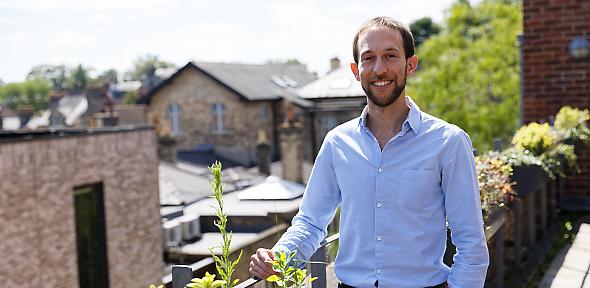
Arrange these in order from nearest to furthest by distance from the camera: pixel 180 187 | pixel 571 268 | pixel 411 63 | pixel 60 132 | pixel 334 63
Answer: pixel 411 63 → pixel 571 268 → pixel 60 132 → pixel 180 187 → pixel 334 63

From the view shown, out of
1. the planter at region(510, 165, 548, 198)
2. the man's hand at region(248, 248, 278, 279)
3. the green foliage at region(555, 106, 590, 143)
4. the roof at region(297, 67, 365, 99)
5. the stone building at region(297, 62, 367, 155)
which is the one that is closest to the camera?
the man's hand at region(248, 248, 278, 279)

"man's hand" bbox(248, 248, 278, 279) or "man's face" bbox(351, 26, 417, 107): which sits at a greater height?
"man's face" bbox(351, 26, 417, 107)

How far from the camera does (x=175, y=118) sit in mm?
40000

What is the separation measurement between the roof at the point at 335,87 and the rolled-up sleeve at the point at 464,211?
1217 inches

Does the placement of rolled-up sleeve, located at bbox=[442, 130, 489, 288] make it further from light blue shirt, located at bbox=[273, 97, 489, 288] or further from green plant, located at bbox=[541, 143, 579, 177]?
green plant, located at bbox=[541, 143, 579, 177]

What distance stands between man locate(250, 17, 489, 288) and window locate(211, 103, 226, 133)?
3624cm

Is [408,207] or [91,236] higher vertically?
[408,207]

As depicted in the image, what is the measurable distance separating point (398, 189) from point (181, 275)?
85 cm

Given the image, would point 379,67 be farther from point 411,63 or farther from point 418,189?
point 418,189

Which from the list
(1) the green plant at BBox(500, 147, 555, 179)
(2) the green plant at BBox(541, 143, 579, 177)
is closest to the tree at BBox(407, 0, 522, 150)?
(2) the green plant at BBox(541, 143, 579, 177)

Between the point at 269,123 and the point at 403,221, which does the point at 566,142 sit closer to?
the point at 403,221

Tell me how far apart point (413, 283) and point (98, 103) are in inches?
2283

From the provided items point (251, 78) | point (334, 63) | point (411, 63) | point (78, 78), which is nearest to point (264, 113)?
point (251, 78)

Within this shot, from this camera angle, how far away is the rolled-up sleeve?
99.7 inches
